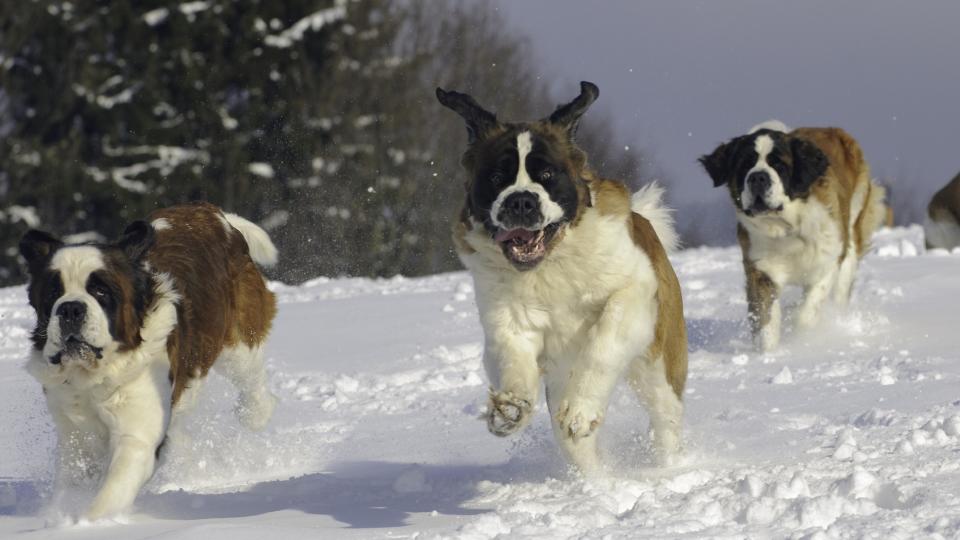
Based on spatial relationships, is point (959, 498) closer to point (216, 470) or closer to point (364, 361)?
point (216, 470)

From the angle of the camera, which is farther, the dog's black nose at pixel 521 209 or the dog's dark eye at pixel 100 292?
the dog's dark eye at pixel 100 292

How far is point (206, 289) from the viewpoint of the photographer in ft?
21.9

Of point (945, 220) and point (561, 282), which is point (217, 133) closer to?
point (945, 220)

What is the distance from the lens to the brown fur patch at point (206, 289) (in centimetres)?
636

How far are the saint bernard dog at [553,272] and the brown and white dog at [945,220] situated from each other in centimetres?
1136

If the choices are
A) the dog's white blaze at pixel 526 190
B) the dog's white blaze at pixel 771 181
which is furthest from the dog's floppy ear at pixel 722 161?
the dog's white blaze at pixel 526 190

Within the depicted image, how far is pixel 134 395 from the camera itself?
5.79m

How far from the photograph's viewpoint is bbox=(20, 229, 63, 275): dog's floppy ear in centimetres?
585

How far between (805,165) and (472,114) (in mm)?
4741

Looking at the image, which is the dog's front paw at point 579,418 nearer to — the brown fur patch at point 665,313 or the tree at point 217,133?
the brown fur patch at point 665,313

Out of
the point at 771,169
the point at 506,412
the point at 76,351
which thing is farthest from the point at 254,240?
the point at 771,169

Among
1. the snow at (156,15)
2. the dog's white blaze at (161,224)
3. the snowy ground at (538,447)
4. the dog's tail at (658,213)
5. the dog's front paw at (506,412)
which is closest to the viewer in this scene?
the snowy ground at (538,447)

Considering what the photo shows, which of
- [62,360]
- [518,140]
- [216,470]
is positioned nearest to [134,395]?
[62,360]

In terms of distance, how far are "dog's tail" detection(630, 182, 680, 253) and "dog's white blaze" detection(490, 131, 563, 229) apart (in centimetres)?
116
